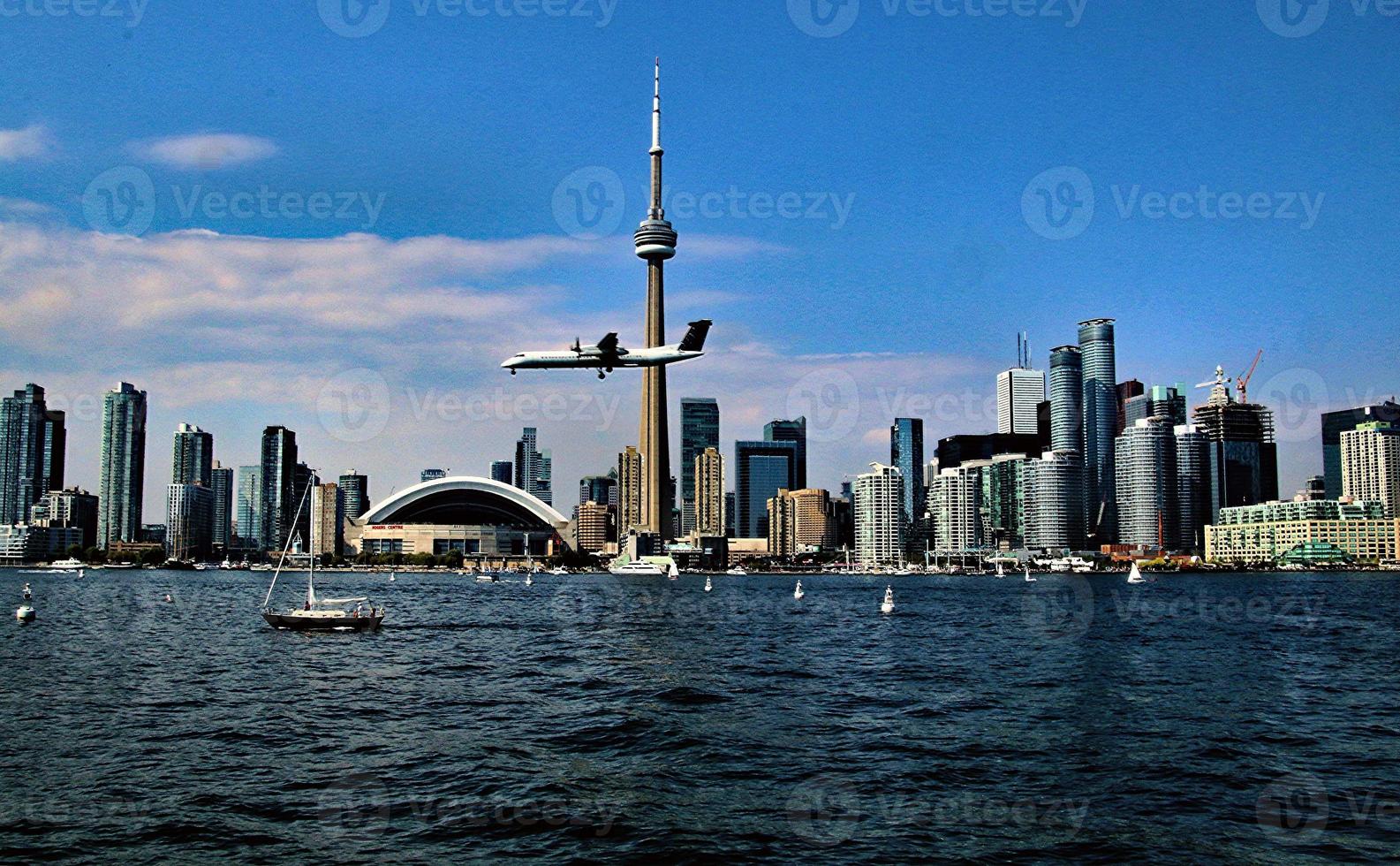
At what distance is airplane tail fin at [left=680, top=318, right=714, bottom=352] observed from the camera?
5369 inches

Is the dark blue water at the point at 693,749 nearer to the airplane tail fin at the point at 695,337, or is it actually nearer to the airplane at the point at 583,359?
the airplane at the point at 583,359

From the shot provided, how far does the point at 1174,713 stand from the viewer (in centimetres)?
4216

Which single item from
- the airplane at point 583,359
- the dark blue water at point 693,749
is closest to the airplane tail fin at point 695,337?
the airplane at point 583,359

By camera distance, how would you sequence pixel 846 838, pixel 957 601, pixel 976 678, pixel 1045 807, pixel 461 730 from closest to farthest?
pixel 846 838 → pixel 1045 807 → pixel 461 730 → pixel 976 678 → pixel 957 601

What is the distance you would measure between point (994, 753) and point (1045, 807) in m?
6.46

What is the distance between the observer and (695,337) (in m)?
138

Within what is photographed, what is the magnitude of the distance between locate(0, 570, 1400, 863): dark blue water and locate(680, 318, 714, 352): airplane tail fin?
227 feet

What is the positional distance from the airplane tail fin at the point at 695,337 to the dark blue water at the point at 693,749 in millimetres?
69190

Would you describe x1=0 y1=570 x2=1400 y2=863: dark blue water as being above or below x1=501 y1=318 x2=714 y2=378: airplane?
below

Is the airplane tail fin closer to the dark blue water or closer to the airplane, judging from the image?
the airplane

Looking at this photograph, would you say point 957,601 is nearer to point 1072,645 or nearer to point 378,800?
point 1072,645

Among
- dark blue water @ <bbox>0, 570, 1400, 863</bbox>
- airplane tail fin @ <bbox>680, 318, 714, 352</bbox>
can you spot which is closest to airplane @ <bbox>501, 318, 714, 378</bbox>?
airplane tail fin @ <bbox>680, 318, 714, 352</bbox>

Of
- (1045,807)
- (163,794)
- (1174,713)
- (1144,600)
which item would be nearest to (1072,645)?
(1174,713)

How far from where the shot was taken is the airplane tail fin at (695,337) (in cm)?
13638
